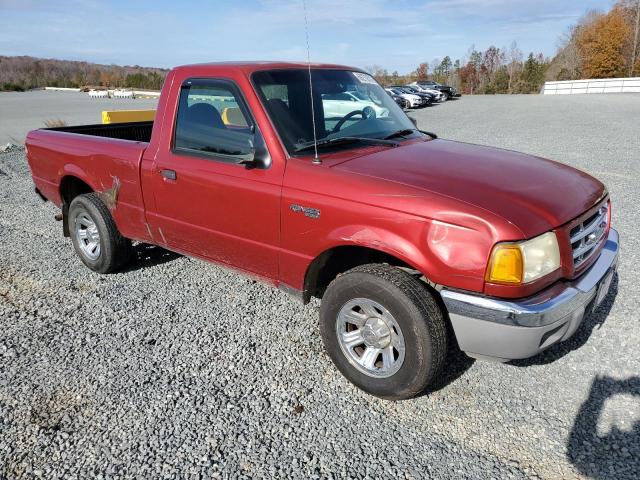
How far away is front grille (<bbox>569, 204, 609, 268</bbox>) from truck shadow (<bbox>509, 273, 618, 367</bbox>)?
2.12ft

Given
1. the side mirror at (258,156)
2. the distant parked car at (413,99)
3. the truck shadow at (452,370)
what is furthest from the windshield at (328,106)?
the distant parked car at (413,99)

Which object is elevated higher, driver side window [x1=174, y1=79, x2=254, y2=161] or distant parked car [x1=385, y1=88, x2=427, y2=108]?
driver side window [x1=174, y1=79, x2=254, y2=161]

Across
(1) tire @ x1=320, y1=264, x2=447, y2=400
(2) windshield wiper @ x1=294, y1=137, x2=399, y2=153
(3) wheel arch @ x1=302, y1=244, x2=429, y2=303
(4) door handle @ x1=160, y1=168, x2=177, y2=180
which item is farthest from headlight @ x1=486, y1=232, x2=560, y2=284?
(4) door handle @ x1=160, y1=168, x2=177, y2=180

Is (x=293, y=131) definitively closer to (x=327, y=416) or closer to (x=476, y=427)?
(x=327, y=416)

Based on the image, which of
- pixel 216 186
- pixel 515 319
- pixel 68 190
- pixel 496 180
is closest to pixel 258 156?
pixel 216 186

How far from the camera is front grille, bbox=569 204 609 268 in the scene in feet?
8.74

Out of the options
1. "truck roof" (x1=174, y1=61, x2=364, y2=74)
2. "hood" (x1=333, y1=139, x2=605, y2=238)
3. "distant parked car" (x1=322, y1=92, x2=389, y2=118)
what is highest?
"truck roof" (x1=174, y1=61, x2=364, y2=74)

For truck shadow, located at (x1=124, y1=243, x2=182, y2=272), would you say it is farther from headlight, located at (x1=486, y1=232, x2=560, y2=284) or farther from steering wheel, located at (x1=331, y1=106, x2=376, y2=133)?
headlight, located at (x1=486, y1=232, x2=560, y2=284)

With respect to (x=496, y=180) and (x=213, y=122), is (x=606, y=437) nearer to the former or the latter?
(x=496, y=180)

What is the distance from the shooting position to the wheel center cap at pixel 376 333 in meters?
2.81

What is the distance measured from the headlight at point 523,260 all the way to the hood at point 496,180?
Answer: 65mm

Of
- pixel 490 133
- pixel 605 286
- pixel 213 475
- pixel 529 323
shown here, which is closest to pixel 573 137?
pixel 490 133

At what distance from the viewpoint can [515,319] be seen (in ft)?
7.77

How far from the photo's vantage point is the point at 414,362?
265 centimetres
